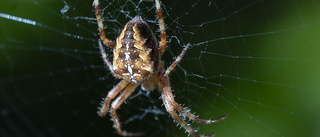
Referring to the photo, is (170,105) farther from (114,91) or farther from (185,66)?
(114,91)

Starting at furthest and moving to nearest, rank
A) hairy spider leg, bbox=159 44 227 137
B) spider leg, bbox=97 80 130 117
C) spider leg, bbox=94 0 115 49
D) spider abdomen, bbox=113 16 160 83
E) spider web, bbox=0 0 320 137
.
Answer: spider leg, bbox=97 80 130 117 < hairy spider leg, bbox=159 44 227 137 < spider leg, bbox=94 0 115 49 < spider web, bbox=0 0 320 137 < spider abdomen, bbox=113 16 160 83

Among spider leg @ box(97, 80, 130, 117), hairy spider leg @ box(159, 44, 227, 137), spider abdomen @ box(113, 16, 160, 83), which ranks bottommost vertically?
hairy spider leg @ box(159, 44, 227, 137)

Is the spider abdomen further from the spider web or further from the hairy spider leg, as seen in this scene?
the hairy spider leg

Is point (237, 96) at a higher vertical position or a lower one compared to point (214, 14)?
lower

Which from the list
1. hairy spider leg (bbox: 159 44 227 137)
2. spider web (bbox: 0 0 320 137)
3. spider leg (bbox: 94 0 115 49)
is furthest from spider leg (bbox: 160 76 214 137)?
spider leg (bbox: 94 0 115 49)

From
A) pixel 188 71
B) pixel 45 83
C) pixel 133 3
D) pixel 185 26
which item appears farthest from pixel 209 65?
pixel 45 83

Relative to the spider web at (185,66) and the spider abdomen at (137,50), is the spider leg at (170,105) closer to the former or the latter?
the spider web at (185,66)

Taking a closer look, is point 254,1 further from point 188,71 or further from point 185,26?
point 188,71
